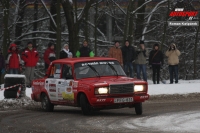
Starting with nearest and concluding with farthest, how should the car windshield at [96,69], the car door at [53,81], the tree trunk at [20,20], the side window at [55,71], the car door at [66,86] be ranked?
the car door at [66,86] → the car windshield at [96,69] → the car door at [53,81] → the side window at [55,71] → the tree trunk at [20,20]

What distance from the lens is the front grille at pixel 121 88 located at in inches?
641

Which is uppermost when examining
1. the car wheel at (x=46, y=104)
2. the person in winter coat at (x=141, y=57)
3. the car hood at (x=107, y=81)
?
the person in winter coat at (x=141, y=57)

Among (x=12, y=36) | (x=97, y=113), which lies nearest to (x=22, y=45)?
(x=12, y=36)

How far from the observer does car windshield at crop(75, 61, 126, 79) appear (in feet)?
57.4

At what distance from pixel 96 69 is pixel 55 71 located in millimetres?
1617

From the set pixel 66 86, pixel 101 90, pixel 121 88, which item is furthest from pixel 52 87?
pixel 121 88

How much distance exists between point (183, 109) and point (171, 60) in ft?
32.7

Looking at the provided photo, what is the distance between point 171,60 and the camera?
92.0 feet

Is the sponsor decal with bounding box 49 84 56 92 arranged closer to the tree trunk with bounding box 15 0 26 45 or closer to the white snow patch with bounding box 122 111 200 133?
the white snow patch with bounding box 122 111 200 133

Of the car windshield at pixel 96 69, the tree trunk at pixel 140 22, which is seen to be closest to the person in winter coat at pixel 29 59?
the car windshield at pixel 96 69

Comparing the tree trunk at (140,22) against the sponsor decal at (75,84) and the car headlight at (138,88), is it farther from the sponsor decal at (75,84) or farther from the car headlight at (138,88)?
the car headlight at (138,88)

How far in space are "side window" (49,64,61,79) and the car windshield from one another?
86cm

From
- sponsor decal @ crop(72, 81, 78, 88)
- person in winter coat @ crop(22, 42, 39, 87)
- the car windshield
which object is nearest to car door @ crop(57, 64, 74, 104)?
sponsor decal @ crop(72, 81, 78, 88)

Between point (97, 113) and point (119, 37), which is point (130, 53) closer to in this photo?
point (97, 113)
